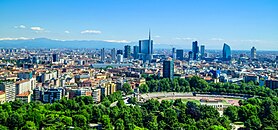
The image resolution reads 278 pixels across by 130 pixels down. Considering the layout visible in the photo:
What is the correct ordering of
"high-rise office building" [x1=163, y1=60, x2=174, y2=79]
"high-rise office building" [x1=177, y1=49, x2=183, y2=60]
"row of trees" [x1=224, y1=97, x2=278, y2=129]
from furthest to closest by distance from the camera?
"high-rise office building" [x1=177, y1=49, x2=183, y2=60], "high-rise office building" [x1=163, y1=60, x2=174, y2=79], "row of trees" [x1=224, y1=97, x2=278, y2=129]

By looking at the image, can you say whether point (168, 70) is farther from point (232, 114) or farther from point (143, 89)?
point (232, 114)

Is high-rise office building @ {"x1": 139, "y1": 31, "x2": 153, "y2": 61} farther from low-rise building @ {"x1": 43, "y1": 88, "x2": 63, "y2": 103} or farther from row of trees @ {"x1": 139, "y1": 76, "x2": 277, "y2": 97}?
low-rise building @ {"x1": 43, "y1": 88, "x2": 63, "y2": 103}

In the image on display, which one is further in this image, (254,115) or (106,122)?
(254,115)

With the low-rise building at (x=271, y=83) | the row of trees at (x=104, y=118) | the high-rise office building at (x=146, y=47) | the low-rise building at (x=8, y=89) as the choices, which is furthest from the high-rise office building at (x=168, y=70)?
the high-rise office building at (x=146, y=47)

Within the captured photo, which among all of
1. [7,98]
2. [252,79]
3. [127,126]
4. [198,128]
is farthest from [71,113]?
[252,79]

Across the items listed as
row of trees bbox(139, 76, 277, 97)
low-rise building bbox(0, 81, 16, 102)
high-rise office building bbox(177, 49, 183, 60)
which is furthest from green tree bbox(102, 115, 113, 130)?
high-rise office building bbox(177, 49, 183, 60)

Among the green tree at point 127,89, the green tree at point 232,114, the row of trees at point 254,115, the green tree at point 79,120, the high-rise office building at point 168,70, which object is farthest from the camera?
the high-rise office building at point 168,70

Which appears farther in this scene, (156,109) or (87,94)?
(87,94)

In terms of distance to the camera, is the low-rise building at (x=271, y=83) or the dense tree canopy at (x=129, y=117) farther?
the low-rise building at (x=271, y=83)

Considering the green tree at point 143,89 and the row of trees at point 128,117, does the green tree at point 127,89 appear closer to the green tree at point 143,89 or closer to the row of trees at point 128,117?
the green tree at point 143,89

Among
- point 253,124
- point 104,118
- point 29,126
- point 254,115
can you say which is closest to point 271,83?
point 254,115

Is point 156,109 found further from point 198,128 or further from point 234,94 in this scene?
point 234,94
